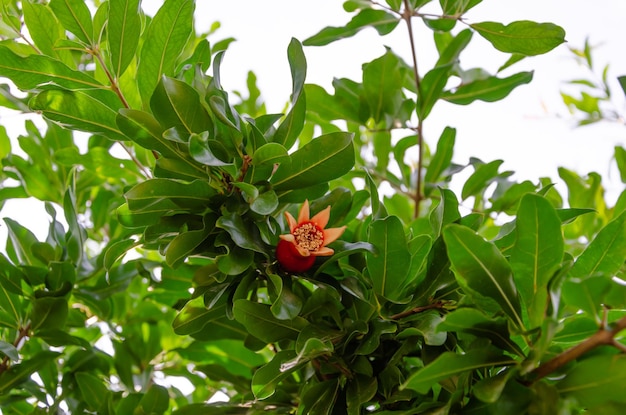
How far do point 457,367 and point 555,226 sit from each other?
0.54 feet

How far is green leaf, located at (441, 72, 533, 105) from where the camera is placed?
1120 millimetres

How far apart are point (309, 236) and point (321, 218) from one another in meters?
0.05

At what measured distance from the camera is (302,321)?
31.8 inches

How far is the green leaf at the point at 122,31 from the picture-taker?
87 centimetres

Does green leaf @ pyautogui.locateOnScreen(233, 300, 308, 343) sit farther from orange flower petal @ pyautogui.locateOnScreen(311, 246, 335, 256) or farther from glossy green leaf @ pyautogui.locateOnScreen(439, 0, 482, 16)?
glossy green leaf @ pyautogui.locateOnScreen(439, 0, 482, 16)

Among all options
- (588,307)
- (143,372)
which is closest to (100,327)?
(143,372)

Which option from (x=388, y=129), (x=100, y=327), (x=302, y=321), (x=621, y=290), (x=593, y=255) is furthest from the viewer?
(x=100, y=327)

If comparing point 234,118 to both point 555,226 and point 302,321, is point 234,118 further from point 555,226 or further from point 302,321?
point 555,226

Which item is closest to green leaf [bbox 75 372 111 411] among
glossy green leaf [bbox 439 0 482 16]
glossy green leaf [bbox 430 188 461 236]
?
glossy green leaf [bbox 430 188 461 236]

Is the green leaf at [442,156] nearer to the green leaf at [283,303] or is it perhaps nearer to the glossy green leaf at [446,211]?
the glossy green leaf at [446,211]

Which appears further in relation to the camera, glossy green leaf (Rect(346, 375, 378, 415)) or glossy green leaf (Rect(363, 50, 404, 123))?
glossy green leaf (Rect(363, 50, 404, 123))

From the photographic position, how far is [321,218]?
835mm

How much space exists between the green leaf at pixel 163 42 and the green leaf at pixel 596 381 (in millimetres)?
589

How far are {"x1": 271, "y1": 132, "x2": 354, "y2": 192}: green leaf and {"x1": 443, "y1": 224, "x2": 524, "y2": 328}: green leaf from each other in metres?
0.20
